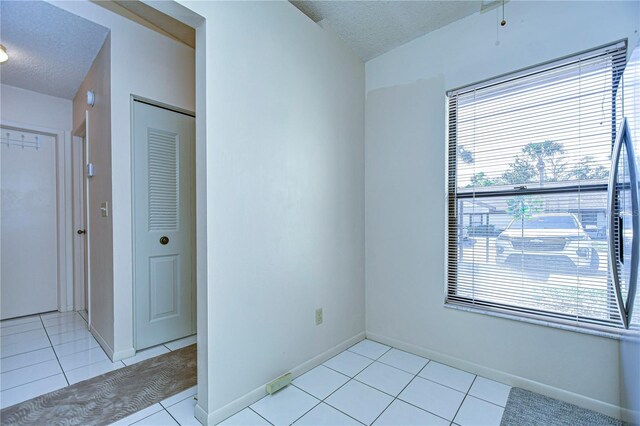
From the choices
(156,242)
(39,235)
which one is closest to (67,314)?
(39,235)

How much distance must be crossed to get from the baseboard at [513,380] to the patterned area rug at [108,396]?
1.74 m

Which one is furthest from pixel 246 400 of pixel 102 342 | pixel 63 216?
pixel 63 216

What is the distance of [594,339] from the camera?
5.45 feet

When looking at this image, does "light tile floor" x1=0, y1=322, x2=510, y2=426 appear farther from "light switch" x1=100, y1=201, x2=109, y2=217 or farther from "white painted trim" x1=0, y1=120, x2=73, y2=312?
"light switch" x1=100, y1=201, x2=109, y2=217

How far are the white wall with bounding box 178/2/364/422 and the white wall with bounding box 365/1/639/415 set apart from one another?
23 cm

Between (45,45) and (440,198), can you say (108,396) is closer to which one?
(440,198)

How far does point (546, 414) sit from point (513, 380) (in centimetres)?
29

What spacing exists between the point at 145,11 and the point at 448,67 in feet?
8.11

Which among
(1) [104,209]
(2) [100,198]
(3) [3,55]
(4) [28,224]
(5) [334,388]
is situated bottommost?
(5) [334,388]

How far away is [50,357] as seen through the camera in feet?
7.52

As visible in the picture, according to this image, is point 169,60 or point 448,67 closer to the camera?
point 448,67

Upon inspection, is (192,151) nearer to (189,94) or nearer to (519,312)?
(189,94)

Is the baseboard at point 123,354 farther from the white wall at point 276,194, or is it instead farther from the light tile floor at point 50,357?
the white wall at point 276,194

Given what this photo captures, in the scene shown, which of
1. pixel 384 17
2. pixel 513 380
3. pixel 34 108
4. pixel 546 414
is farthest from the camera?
pixel 34 108
